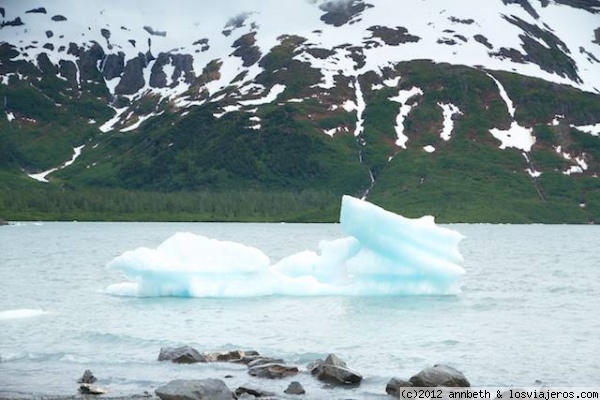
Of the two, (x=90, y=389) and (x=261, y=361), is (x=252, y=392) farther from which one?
(x=261, y=361)

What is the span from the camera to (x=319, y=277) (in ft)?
160

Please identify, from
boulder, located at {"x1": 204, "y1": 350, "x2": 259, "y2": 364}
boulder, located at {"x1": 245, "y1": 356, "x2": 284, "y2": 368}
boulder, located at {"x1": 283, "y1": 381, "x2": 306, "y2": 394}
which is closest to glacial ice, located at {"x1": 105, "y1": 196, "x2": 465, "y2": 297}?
boulder, located at {"x1": 204, "y1": 350, "x2": 259, "y2": 364}

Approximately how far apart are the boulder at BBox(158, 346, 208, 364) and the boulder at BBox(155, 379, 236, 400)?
21.6 ft

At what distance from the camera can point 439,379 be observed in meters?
22.7

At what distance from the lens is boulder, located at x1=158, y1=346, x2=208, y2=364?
27766 mm

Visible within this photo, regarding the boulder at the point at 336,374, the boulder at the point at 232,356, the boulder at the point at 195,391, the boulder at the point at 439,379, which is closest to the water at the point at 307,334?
the boulder at the point at 336,374

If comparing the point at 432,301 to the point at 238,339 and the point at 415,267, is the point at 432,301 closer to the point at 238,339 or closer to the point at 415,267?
the point at 415,267

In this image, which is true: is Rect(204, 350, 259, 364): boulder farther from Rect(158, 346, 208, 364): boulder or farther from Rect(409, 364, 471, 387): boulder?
Rect(409, 364, 471, 387): boulder

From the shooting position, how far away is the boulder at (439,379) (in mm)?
22594

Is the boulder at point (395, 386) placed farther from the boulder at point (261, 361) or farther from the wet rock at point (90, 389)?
the wet rock at point (90, 389)

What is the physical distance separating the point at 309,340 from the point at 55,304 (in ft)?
59.9

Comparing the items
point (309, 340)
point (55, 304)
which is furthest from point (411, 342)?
point (55, 304)

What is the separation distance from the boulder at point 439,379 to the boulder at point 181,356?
843 cm

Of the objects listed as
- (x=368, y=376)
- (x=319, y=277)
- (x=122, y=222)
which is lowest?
(x=368, y=376)
